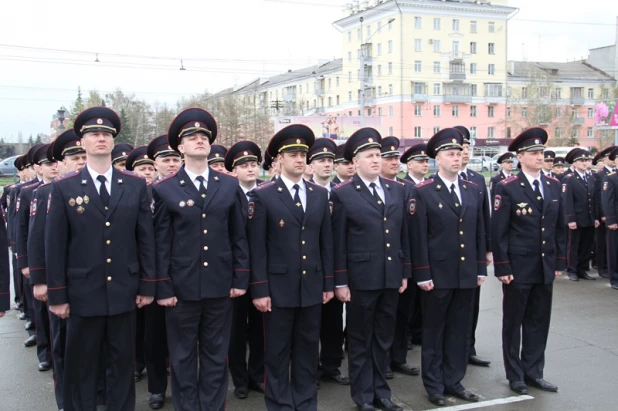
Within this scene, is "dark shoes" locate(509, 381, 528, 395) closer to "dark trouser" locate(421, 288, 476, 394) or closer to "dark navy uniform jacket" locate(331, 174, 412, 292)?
"dark trouser" locate(421, 288, 476, 394)

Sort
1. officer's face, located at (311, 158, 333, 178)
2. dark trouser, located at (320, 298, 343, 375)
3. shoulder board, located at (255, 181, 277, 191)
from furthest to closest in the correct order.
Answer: officer's face, located at (311, 158, 333, 178) < dark trouser, located at (320, 298, 343, 375) < shoulder board, located at (255, 181, 277, 191)

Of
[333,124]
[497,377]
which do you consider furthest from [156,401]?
[333,124]

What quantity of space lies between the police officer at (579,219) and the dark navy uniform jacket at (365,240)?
645 cm

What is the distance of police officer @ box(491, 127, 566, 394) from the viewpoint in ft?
18.1

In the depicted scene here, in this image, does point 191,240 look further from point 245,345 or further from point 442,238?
point 442,238

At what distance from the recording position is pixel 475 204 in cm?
550

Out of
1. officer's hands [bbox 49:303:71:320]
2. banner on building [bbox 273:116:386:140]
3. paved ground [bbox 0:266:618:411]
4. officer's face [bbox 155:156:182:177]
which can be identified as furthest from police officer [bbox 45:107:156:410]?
banner on building [bbox 273:116:386:140]

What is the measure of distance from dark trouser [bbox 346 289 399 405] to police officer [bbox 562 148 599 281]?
649 cm

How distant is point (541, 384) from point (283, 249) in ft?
9.07

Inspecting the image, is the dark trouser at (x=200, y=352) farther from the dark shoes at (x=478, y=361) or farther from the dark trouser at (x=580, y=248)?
the dark trouser at (x=580, y=248)

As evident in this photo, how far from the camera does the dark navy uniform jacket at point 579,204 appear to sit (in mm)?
10461

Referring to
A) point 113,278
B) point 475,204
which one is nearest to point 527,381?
point 475,204

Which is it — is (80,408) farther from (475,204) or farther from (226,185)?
(475,204)

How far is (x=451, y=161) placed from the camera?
5406mm
